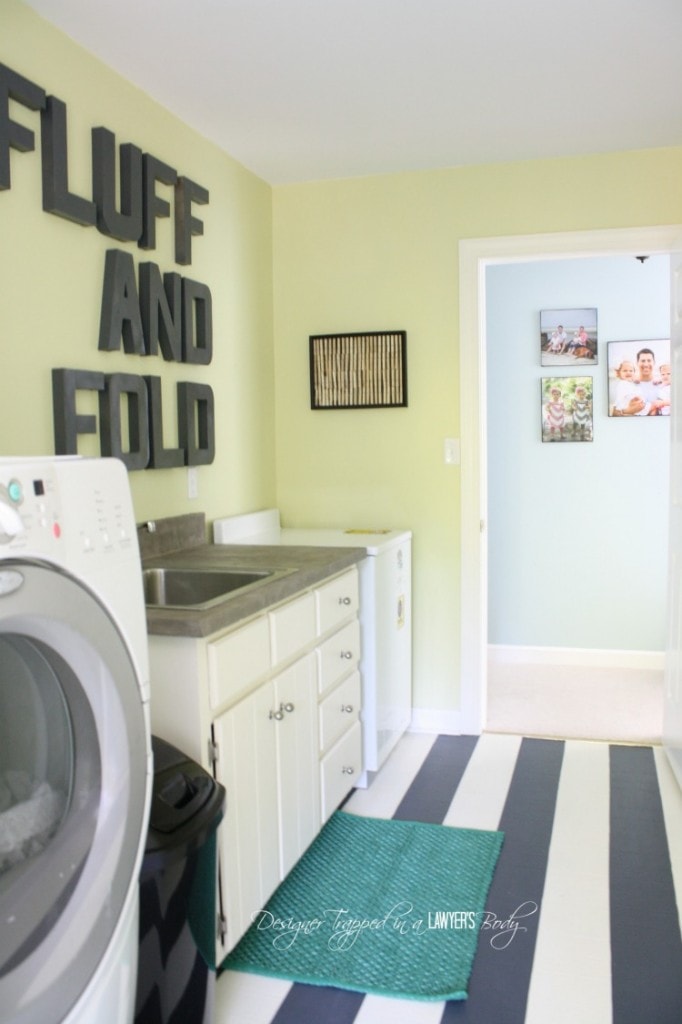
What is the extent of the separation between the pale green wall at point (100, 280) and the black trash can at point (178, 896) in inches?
37.3

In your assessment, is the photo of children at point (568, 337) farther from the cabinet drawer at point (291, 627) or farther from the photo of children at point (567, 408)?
the cabinet drawer at point (291, 627)

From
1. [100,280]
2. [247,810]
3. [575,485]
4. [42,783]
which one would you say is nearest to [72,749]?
[42,783]

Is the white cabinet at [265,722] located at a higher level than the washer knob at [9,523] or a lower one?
lower

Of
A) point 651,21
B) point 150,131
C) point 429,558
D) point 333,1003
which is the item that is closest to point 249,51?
point 150,131

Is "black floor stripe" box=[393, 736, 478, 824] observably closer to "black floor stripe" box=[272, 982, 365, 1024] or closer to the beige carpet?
the beige carpet

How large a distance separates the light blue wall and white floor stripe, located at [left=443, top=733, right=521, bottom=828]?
126 centimetres

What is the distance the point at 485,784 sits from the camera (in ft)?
A: 10.1

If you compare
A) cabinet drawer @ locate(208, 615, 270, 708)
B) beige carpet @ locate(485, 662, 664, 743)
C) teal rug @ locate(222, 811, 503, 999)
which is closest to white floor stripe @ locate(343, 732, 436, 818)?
teal rug @ locate(222, 811, 503, 999)

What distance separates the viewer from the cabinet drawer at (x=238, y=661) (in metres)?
1.88

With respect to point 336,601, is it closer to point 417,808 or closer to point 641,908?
point 417,808

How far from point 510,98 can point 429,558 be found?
1764 mm

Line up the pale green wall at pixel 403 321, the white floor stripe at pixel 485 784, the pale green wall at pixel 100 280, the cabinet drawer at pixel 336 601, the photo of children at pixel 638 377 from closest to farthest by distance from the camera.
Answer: the pale green wall at pixel 100 280 → the cabinet drawer at pixel 336 601 → the white floor stripe at pixel 485 784 → the pale green wall at pixel 403 321 → the photo of children at pixel 638 377

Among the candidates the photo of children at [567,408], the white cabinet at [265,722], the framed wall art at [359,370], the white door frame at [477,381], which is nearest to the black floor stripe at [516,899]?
the white door frame at [477,381]

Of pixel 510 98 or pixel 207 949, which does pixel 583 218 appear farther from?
pixel 207 949
